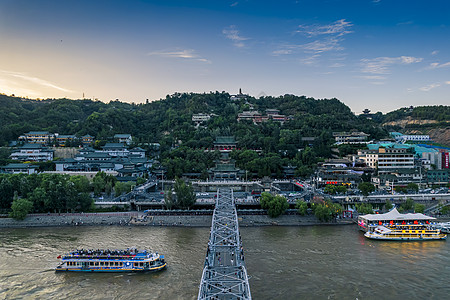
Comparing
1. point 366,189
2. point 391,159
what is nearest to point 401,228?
point 366,189

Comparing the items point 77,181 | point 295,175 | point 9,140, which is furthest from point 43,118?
point 295,175

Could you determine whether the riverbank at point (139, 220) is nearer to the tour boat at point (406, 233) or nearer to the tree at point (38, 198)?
the tree at point (38, 198)

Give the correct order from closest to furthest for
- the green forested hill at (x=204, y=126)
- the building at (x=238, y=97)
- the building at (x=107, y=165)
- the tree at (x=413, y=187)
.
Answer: the tree at (x=413, y=187), the building at (x=107, y=165), the green forested hill at (x=204, y=126), the building at (x=238, y=97)

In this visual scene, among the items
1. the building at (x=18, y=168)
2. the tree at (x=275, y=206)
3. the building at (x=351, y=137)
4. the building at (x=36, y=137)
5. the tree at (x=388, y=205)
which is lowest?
the tree at (x=388, y=205)

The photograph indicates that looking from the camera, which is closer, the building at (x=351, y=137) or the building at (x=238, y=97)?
the building at (x=351, y=137)

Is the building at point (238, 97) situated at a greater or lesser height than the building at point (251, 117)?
greater

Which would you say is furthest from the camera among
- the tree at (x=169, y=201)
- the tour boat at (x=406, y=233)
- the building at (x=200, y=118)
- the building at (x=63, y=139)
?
the building at (x=200, y=118)

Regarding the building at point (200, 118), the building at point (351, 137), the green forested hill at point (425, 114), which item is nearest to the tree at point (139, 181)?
the building at point (200, 118)
